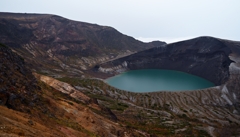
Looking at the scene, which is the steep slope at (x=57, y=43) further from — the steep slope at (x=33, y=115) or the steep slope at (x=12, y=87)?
the steep slope at (x=33, y=115)

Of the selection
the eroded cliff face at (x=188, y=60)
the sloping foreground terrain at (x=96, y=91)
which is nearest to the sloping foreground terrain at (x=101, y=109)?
the sloping foreground terrain at (x=96, y=91)

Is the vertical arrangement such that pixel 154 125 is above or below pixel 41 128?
below

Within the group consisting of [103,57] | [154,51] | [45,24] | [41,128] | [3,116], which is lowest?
[41,128]

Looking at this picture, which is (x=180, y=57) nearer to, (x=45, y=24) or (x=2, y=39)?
(x=45, y=24)

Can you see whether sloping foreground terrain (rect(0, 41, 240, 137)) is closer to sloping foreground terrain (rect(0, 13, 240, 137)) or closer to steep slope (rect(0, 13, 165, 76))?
sloping foreground terrain (rect(0, 13, 240, 137))

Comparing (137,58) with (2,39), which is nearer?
(2,39)

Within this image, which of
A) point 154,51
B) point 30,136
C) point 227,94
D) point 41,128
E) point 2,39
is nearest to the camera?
point 30,136

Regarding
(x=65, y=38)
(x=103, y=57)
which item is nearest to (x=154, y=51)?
(x=103, y=57)
